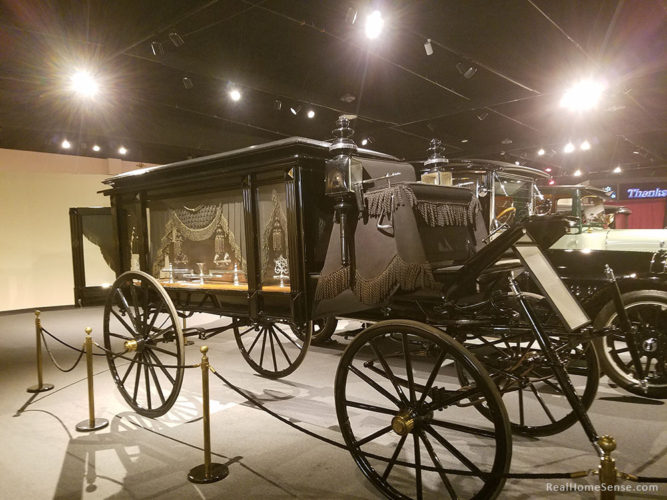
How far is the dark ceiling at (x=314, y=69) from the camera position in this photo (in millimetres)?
4723

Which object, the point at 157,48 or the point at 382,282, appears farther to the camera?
the point at 157,48

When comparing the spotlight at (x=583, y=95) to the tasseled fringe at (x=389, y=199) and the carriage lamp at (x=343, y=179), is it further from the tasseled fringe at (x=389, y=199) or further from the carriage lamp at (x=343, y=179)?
the tasseled fringe at (x=389, y=199)

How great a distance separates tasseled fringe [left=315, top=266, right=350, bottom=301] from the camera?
7.78 feet

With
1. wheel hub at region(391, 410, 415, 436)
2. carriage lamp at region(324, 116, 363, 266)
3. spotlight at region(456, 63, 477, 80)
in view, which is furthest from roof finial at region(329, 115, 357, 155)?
spotlight at region(456, 63, 477, 80)

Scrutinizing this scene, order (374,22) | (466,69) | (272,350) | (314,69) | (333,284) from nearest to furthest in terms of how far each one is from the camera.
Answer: (333,284) < (272,350) < (374,22) < (466,69) < (314,69)

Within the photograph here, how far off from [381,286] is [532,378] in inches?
45.5

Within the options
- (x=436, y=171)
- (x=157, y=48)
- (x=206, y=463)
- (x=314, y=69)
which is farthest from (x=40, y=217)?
(x=436, y=171)

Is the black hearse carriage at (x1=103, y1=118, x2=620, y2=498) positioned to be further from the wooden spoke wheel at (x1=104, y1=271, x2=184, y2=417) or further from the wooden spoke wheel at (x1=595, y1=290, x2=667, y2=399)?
the wooden spoke wheel at (x1=595, y1=290, x2=667, y2=399)

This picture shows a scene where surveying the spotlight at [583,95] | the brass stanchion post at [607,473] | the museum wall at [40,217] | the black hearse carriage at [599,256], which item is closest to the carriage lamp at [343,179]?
the black hearse carriage at [599,256]

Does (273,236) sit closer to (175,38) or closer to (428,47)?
(175,38)

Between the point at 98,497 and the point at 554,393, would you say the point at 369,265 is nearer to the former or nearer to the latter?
the point at 98,497

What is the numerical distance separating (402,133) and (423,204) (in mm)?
7760

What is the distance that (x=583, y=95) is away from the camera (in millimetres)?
6609

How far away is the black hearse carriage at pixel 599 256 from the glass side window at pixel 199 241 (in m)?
1.47
